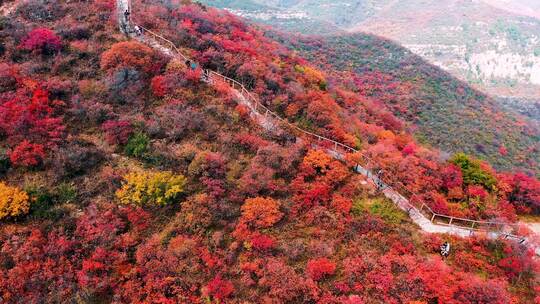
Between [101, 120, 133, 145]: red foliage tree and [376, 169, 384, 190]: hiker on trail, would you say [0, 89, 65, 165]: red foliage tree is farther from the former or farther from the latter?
[376, 169, 384, 190]: hiker on trail

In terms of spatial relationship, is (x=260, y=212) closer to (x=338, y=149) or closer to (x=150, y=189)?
(x=150, y=189)

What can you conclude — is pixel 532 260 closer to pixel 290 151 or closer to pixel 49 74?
pixel 290 151

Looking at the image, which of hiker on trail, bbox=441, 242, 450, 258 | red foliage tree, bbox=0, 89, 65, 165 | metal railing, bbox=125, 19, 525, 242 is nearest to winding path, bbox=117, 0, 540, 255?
metal railing, bbox=125, 19, 525, 242

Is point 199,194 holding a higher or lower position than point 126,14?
lower

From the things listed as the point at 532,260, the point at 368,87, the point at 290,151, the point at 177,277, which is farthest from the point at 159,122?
the point at 368,87

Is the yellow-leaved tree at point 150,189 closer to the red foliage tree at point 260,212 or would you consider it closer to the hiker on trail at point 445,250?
the red foliage tree at point 260,212

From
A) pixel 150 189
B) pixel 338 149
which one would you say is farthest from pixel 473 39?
pixel 150 189

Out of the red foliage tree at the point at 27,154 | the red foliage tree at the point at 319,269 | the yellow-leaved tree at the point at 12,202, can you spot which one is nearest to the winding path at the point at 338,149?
the red foliage tree at the point at 319,269
